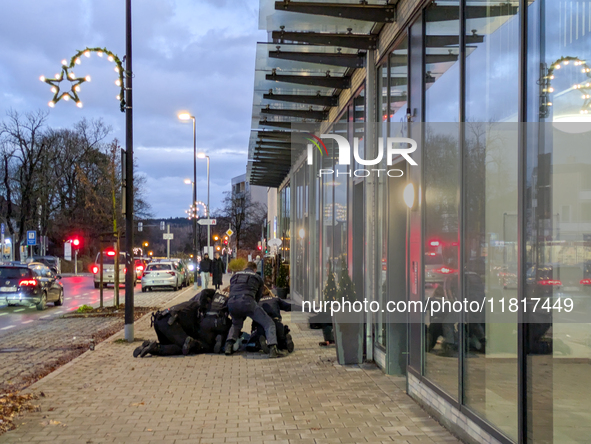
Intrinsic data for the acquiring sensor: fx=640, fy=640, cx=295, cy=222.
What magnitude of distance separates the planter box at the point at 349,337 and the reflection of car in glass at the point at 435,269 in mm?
2736

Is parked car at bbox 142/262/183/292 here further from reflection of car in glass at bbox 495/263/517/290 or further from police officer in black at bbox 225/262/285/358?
reflection of car in glass at bbox 495/263/517/290

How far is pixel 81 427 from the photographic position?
256 inches

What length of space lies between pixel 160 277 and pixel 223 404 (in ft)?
85.2

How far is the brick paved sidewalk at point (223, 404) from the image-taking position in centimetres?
618

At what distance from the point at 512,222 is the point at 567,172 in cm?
91

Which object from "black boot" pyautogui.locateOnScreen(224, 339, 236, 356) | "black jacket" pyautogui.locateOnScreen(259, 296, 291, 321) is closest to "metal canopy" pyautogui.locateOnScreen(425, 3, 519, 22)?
"black jacket" pyautogui.locateOnScreen(259, 296, 291, 321)

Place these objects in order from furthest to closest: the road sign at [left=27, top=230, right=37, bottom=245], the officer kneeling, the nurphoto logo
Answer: the road sign at [left=27, top=230, right=37, bottom=245] → the officer kneeling → the nurphoto logo

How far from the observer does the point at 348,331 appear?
397 inches

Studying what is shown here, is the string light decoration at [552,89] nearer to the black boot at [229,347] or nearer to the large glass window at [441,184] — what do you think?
the large glass window at [441,184]

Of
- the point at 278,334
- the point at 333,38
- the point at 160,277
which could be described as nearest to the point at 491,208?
the point at 333,38

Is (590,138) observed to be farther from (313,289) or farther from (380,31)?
(313,289)

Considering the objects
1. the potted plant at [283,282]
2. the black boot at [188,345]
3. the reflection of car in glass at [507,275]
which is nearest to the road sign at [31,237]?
the potted plant at [283,282]

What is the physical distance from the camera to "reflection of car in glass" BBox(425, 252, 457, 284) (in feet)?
22.9

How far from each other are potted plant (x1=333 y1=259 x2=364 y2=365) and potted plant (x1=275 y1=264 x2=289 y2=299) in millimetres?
12523
